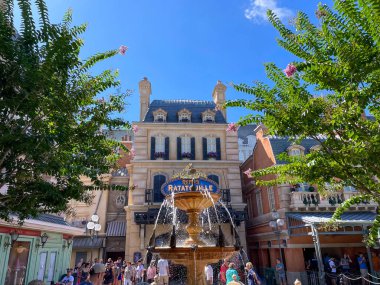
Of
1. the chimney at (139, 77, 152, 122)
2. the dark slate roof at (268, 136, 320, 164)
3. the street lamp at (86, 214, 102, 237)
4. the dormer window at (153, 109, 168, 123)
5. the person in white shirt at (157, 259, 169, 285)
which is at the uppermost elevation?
the chimney at (139, 77, 152, 122)

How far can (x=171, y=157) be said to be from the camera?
23719 millimetres

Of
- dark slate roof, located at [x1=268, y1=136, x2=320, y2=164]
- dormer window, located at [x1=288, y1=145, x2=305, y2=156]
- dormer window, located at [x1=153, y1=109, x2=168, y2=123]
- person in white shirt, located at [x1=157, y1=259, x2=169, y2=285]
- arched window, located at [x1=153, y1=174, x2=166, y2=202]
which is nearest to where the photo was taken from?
person in white shirt, located at [x1=157, y1=259, x2=169, y2=285]

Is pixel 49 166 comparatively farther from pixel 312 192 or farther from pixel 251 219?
pixel 251 219

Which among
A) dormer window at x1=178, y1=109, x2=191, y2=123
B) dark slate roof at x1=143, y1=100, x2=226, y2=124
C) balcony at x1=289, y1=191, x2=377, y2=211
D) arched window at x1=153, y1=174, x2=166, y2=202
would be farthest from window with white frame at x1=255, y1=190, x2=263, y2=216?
dormer window at x1=178, y1=109, x2=191, y2=123

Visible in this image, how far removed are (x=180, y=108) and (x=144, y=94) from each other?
3639mm

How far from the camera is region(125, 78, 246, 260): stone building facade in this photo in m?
21.4

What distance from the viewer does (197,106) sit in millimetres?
26938

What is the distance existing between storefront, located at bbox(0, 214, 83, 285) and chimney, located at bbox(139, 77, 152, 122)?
13026mm

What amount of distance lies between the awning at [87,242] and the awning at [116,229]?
2.83 ft

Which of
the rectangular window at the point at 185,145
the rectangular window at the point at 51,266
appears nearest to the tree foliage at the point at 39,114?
the rectangular window at the point at 51,266

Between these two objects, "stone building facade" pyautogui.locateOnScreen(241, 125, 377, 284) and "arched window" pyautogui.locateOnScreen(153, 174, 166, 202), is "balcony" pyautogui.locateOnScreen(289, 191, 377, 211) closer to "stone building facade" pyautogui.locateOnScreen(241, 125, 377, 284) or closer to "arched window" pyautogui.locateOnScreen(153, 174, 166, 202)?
"stone building facade" pyautogui.locateOnScreen(241, 125, 377, 284)

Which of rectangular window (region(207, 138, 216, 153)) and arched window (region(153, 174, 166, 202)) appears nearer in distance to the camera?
arched window (region(153, 174, 166, 202))

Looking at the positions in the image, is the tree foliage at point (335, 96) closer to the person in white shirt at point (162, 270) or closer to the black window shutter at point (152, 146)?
the person in white shirt at point (162, 270)

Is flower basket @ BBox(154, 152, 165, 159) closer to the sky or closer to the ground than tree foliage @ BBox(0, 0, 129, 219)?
closer to the sky
